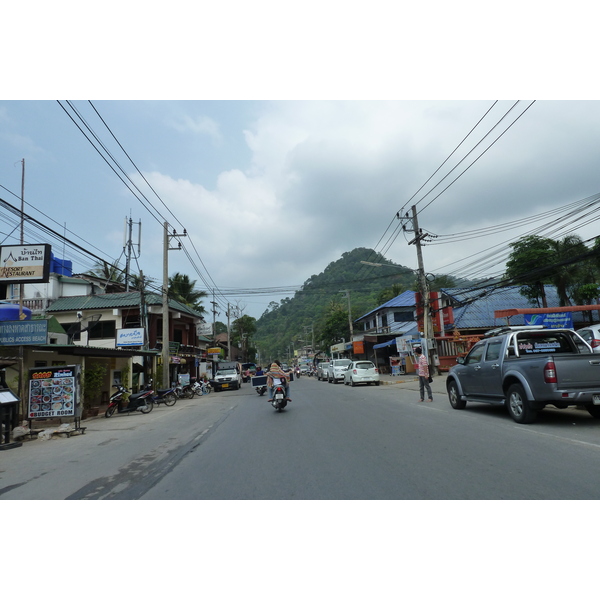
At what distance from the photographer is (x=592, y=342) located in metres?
16.0

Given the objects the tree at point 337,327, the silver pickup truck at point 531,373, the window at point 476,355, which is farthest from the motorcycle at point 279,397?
the tree at point 337,327

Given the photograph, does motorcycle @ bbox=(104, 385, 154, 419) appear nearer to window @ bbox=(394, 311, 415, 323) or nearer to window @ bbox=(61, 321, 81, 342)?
window @ bbox=(61, 321, 81, 342)

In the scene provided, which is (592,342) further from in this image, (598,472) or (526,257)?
(526,257)

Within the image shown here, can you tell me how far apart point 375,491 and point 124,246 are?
27446mm

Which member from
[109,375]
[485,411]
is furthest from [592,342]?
[109,375]

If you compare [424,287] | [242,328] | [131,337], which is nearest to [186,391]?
[131,337]

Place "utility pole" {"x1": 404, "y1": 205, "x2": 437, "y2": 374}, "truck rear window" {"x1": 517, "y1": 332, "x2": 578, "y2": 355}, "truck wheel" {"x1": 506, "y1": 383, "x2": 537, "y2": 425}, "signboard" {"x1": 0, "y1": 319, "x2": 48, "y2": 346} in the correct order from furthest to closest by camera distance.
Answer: "utility pole" {"x1": 404, "y1": 205, "x2": 437, "y2": 374} → "signboard" {"x1": 0, "y1": 319, "x2": 48, "y2": 346} → "truck rear window" {"x1": 517, "y1": 332, "x2": 578, "y2": 355} → "truck wheel" {"x1": 506, "y1": 383, "x2": 537, "y2": 425}

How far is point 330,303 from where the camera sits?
7431 centimetres

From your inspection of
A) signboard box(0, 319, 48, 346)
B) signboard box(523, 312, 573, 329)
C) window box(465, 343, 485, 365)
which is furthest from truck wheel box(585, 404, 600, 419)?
signboard box(523, 312, 573, 329)

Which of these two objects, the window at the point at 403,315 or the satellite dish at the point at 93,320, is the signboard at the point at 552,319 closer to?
the window at the point at 403,315

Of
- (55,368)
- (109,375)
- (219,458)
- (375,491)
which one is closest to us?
(375,491)

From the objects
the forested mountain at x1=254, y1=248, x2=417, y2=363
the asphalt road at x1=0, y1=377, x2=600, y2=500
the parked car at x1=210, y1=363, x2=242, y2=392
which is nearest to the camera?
the asphalt road at x1=0, y1=377, x2=600, y2=500

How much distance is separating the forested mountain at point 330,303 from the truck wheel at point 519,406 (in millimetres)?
17073

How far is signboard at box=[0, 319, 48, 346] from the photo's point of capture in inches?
503
